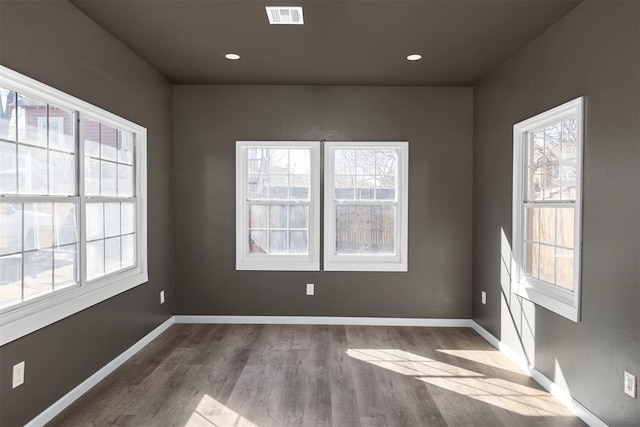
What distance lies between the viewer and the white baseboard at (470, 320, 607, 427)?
2.63m

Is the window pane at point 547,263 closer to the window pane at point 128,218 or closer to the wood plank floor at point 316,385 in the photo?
the wood plank floor at point 316,385

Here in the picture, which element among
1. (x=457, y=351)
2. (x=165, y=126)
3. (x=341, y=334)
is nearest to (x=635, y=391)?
(x=457, y=351)

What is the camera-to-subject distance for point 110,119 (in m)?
3.34

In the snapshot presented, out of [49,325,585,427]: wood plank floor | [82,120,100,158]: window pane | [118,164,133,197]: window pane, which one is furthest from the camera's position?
[118,164,133,197]: window pane

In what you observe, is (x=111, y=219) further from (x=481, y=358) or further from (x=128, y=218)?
(x=481, y=358)

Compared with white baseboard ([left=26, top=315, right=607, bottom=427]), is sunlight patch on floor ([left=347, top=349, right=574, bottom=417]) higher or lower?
lower

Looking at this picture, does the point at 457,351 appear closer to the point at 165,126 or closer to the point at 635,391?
the point at 635,391

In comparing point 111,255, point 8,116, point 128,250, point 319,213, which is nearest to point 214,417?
point 111,255

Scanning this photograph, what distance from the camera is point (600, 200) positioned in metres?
2.57

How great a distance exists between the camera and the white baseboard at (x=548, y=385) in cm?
263

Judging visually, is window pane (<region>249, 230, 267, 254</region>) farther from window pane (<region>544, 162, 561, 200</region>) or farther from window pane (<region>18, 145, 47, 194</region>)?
window pane (<region>544, 162, 561, 200</region>)

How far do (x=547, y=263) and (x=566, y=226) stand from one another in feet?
1.36

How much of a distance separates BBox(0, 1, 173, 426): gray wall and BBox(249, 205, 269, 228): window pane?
0.94m

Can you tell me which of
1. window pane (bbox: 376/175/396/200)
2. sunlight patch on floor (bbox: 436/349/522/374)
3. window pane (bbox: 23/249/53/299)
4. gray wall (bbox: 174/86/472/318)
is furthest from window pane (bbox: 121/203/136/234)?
sunlight patch on floor (bbox: 436/349/522/374)
